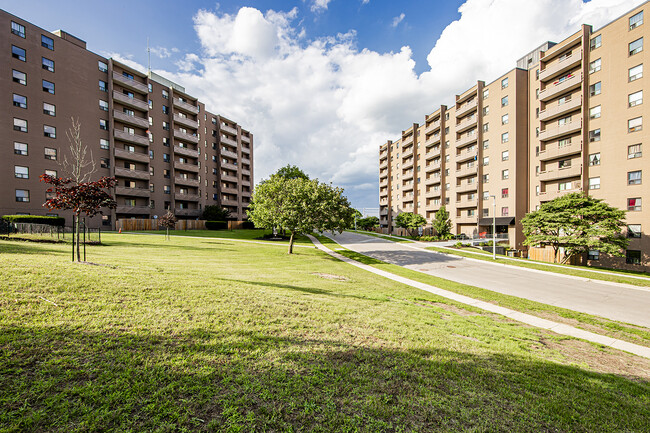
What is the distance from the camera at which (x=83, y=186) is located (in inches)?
418

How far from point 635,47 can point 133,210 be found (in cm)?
7042

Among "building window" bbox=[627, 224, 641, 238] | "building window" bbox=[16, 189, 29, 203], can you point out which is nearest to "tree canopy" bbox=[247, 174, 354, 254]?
"building window" bbox=[627, 224, 641, 238]

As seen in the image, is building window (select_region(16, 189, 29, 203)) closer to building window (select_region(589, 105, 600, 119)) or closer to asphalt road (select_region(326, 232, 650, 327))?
asphalt road (select_region(326, 232, 650, 327))

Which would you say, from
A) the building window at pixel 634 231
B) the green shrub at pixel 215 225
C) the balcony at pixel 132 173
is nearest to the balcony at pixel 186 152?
the balcony at pixel 132 173

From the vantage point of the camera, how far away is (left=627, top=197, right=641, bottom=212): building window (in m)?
26.2

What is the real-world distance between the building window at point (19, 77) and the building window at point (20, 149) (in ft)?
25.6

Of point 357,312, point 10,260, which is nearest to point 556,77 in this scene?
point 357,312

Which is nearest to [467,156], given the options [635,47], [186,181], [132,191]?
[635,47]

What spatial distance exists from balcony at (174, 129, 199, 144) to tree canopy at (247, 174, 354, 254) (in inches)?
1455

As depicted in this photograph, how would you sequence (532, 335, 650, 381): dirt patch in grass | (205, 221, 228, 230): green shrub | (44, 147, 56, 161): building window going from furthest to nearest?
(205, 221, 228, 230): green shrub → (44, 147, 56, 161): building window → (532, 335, 650, 381): dirt patch in grass

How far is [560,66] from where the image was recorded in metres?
33.5

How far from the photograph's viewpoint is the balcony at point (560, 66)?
3173 centimetres

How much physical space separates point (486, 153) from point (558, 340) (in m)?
45.1

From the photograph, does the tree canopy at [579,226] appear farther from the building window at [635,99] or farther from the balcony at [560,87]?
the balcony at [560,87]
